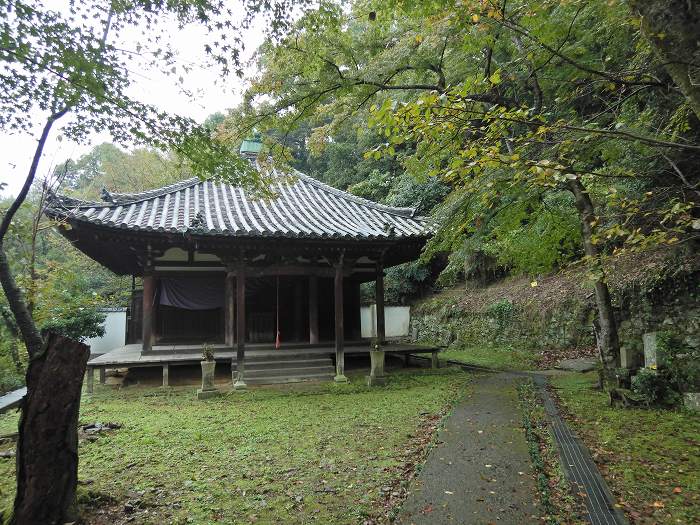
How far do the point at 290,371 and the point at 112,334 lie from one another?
1329 cm

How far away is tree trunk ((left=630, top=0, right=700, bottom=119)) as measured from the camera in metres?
2.73

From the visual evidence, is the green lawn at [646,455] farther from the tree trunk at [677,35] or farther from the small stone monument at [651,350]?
the tree trunk at [677,35]

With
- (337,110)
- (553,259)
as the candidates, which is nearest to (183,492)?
(337,110)

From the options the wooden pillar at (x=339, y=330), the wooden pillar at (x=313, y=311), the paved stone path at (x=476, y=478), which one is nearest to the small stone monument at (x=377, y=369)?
the wooden pillar at (x=339, y=330)

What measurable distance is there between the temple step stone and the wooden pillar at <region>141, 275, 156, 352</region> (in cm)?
223

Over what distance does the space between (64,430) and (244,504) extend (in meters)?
1.55

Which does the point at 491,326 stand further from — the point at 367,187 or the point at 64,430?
the point at 64,430

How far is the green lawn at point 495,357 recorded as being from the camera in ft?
40.0

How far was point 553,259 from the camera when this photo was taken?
7922mm

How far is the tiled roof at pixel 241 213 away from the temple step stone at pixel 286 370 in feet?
10.6

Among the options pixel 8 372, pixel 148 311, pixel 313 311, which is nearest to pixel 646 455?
pixel 313 311

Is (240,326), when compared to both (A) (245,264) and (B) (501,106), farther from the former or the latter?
(B) (501,106)

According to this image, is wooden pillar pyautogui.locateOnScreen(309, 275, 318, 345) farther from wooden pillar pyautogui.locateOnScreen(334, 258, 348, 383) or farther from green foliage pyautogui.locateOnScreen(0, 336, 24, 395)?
green foliage pyautogui.locateOnScreen(0, 336, 24, 395)

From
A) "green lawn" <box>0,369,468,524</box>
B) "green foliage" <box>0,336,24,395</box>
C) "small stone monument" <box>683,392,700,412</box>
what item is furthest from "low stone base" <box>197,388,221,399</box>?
"small stone monument" <box>683,392,700,412</box>
